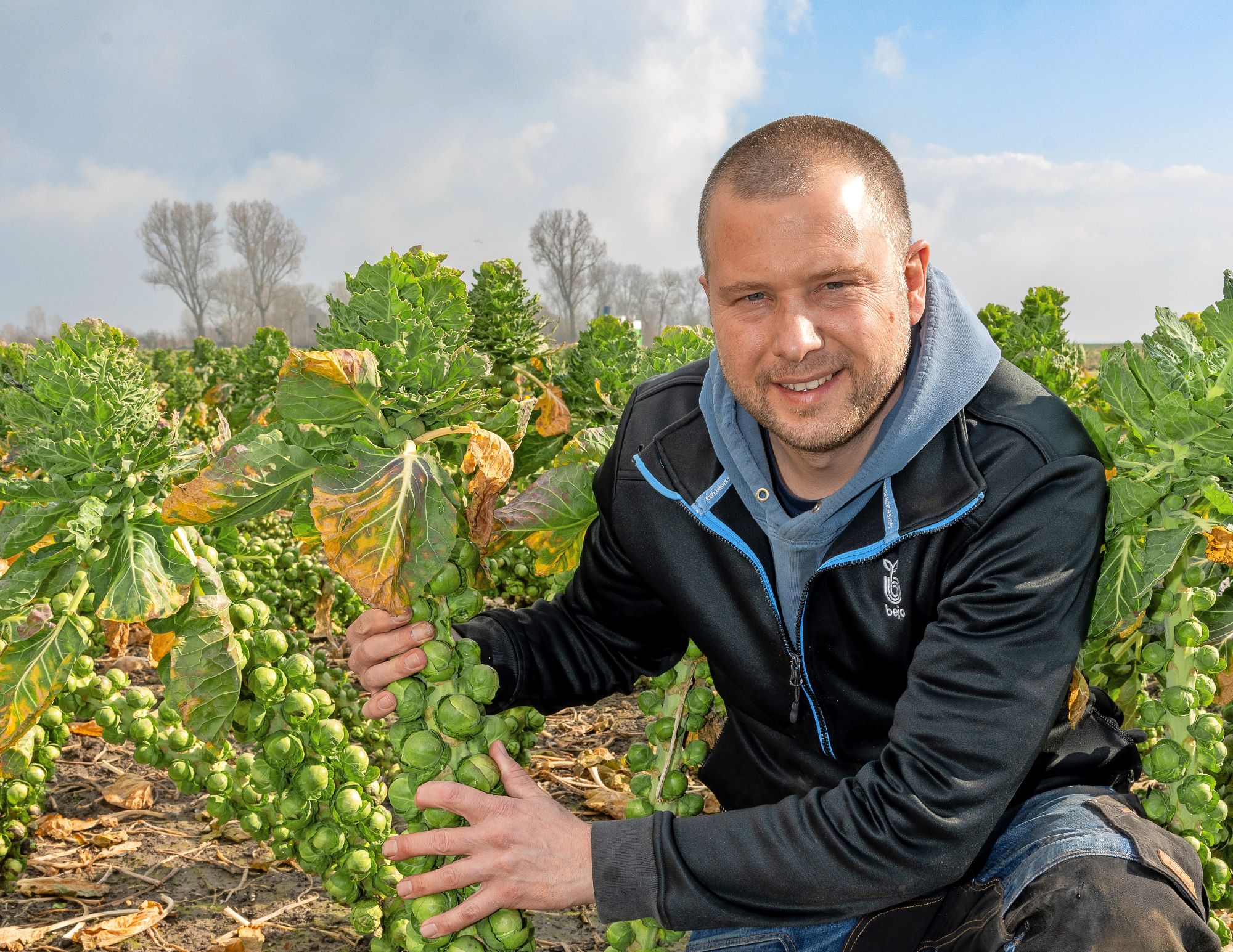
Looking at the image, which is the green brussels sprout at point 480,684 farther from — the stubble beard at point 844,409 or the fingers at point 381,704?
the stubble beard at point 844,409

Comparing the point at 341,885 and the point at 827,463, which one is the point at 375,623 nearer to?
the point at 341,885

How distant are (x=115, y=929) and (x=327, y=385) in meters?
2.10

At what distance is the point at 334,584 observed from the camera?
498cm

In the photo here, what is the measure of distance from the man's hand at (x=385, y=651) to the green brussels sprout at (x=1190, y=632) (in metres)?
1.76

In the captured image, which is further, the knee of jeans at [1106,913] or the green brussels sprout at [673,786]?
the green brussels sprout at [673,786]

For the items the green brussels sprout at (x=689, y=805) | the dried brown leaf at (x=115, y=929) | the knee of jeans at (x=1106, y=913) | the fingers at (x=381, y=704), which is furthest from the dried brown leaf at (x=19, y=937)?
the knee of jeans at (x=1106, y=913)

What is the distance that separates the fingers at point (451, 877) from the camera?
72.5 inches

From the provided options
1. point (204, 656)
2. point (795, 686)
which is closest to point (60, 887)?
point (204, 656)

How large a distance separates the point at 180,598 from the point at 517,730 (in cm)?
121

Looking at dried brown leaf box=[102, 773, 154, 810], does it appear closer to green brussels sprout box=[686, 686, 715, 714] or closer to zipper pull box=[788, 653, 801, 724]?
green brussels sprout box=[686, 686, 715, 714]

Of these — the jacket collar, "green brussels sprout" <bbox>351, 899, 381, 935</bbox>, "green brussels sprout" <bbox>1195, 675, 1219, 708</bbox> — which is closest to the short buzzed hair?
the jacket collar

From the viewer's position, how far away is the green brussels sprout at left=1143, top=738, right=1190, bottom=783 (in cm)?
218

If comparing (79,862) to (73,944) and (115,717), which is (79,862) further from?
(115,717)

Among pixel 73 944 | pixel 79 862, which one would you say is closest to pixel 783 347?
pixel 73 944
